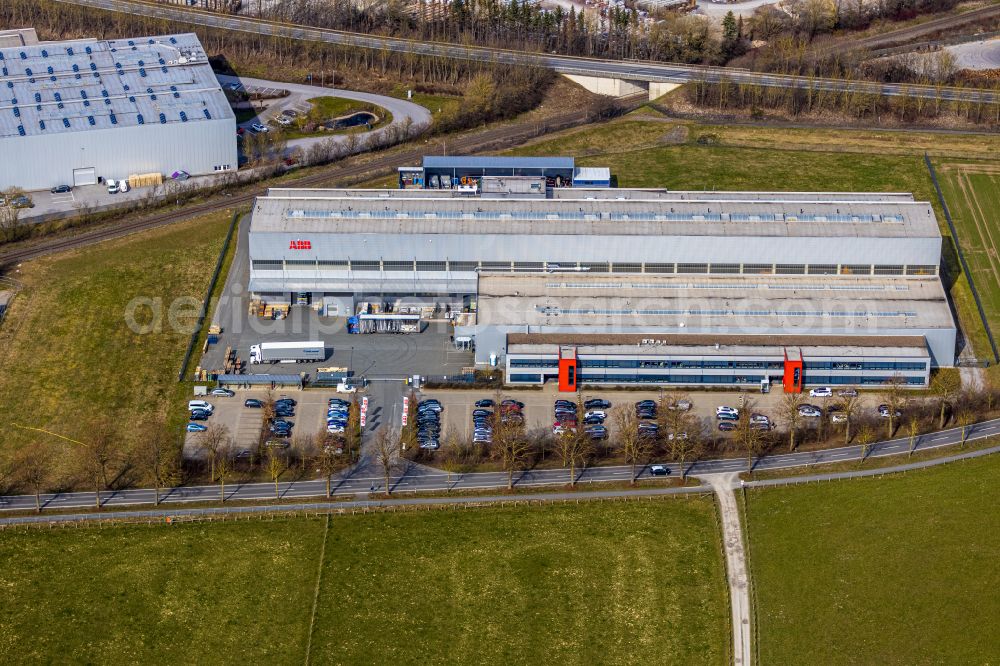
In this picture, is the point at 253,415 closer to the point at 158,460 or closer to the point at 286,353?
the point at 286,353

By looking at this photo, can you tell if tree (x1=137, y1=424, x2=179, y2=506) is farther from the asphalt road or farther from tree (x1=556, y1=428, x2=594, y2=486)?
tree (x1=556, y1=428, x2=594, y2=486)

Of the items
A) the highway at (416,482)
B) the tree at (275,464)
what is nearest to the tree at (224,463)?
the highway at (416,482)

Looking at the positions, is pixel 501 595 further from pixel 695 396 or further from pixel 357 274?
pixel 357 274

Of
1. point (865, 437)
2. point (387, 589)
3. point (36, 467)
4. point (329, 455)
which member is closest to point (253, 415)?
point (329, 455)

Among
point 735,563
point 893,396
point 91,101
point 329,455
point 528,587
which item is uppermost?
point 91,101

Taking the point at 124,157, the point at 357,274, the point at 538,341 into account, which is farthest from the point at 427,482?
the point at 124,157

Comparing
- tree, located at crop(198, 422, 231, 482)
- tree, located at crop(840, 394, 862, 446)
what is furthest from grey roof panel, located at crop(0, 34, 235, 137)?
tree, located at crop(840, 394, 862, 446)
